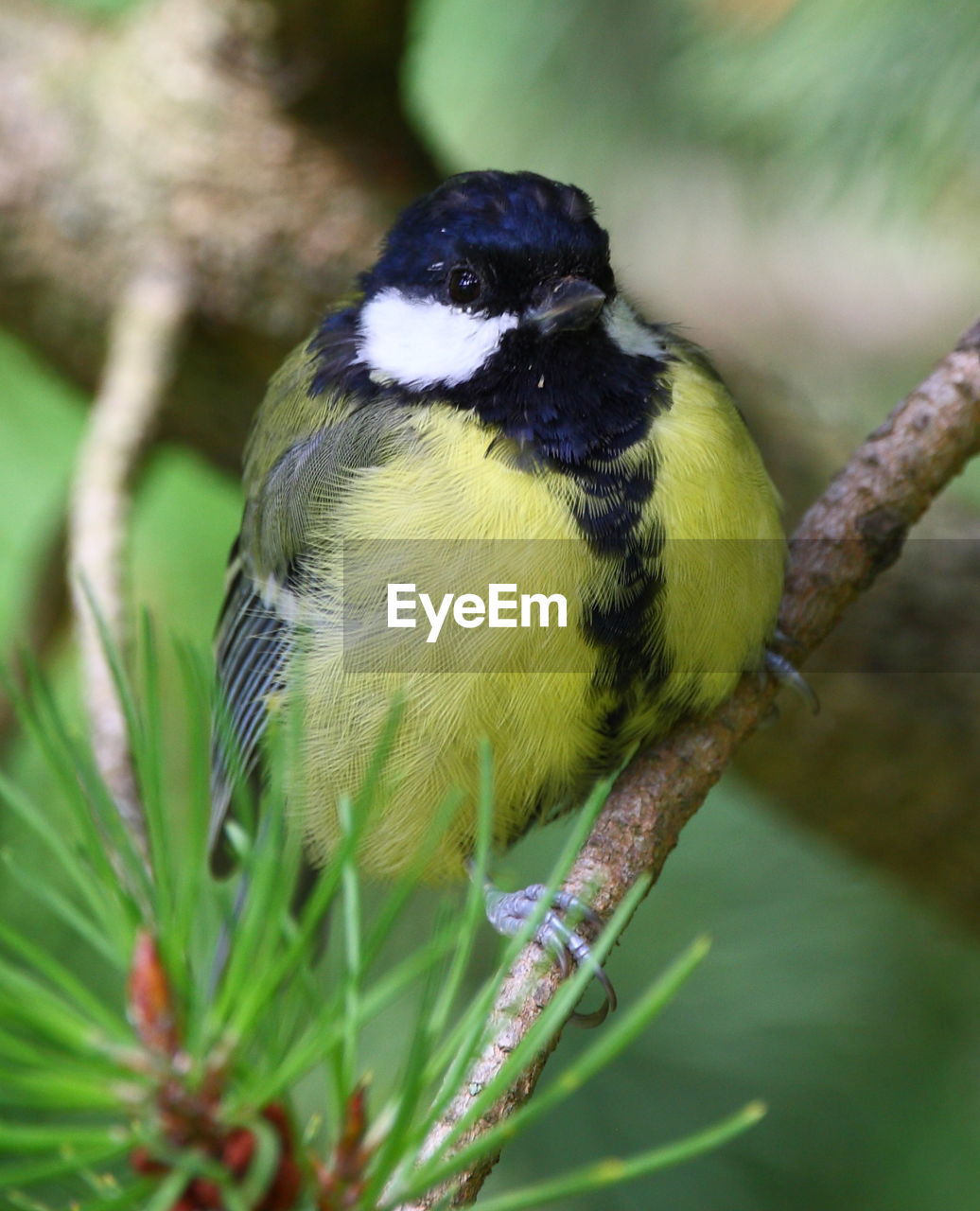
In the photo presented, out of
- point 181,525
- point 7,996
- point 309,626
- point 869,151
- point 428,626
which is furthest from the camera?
point 181,525

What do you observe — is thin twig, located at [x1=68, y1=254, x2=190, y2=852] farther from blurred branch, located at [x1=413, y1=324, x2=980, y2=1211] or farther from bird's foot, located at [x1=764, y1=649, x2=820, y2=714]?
bird's foot, located at [x1=764, y1=649, x2=820, y2=714]

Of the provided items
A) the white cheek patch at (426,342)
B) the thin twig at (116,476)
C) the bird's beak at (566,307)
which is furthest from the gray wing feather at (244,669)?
the bird's beak at (566,307)

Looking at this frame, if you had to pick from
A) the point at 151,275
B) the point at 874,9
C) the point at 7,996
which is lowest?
the point at 151,275

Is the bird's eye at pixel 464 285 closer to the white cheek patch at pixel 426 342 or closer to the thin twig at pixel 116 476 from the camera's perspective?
the white cheek patch at pixel 426 342

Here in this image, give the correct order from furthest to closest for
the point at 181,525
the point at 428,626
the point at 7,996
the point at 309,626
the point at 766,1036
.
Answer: the point at 181,525 → the point at 766,1036 → the point at 309,626 → the point at 428,626 → the point at 7,996

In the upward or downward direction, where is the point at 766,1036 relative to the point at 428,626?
downward

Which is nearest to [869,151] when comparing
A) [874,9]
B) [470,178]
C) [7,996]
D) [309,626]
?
[874,9]

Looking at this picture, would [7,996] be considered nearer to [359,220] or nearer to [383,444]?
[383,444]

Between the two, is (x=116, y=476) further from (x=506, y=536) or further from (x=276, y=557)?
(x=506, y=536)
